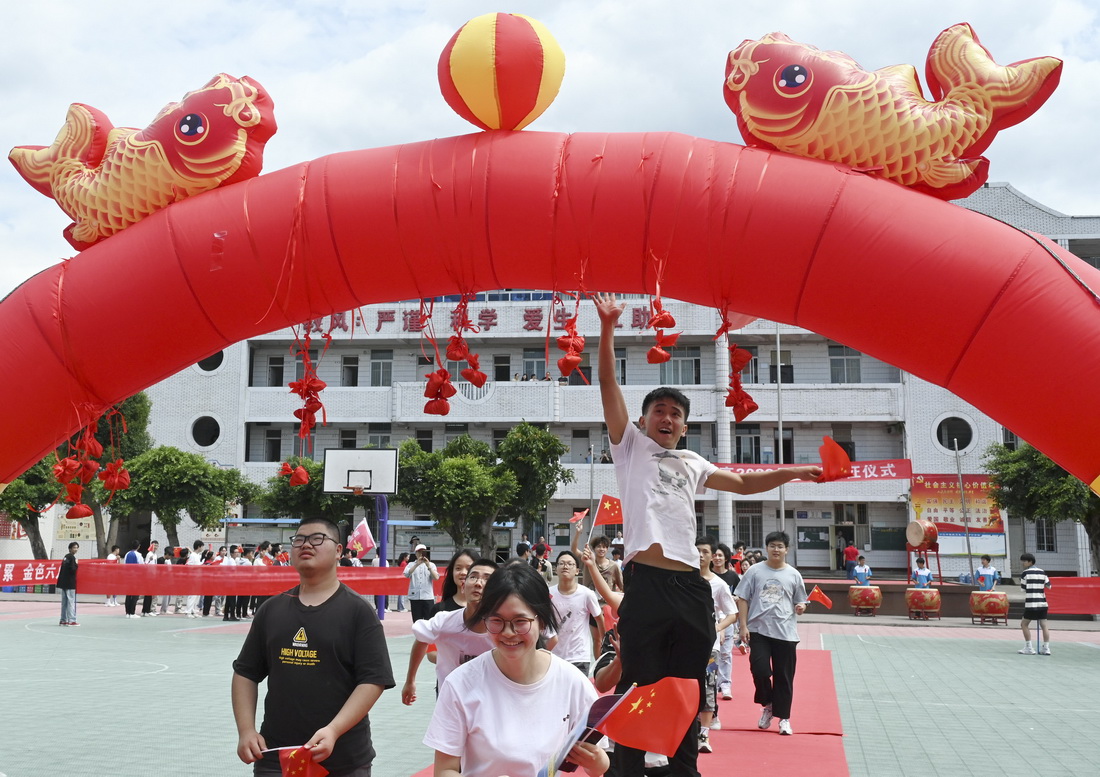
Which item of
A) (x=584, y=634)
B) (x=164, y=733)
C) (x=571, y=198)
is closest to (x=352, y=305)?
(x=571, y=198)

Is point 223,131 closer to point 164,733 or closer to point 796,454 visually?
point 164,733

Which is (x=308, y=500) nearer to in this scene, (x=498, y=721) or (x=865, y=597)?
(x=865, y=597)

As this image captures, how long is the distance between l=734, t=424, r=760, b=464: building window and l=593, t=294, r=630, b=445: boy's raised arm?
3114 cm

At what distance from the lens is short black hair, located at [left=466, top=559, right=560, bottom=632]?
2936 millimetres

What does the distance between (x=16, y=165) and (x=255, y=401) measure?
31.3 meters

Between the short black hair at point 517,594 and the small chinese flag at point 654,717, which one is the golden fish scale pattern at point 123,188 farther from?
the small chinese flag at point 654,717

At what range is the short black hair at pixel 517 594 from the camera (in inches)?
116

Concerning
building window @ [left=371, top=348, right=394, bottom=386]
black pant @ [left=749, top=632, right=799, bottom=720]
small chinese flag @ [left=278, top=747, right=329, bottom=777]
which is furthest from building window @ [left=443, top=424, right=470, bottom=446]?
small chinese flag @ [left=278, top=747, right=329, bottom=777]

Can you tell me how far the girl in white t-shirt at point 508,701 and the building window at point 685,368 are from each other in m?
33.0

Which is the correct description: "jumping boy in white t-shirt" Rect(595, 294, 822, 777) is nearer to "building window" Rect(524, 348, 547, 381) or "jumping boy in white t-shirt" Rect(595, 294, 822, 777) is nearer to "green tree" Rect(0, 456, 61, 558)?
"green tree" Rect(0, 456, 61, 558)

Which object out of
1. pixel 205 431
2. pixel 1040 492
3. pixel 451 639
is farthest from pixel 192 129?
pixel 205 431

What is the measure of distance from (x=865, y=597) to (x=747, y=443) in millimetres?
13508

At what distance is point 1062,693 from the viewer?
10539 millimetres

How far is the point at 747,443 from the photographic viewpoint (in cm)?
3503
